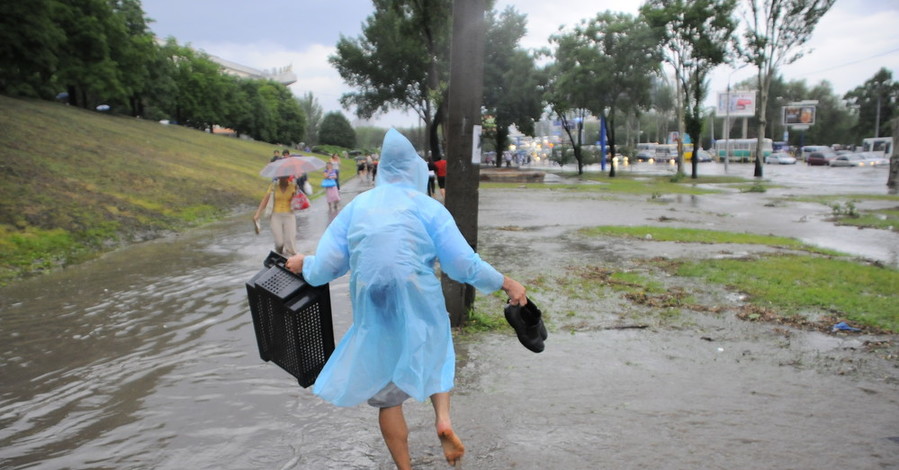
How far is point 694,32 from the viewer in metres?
35.5

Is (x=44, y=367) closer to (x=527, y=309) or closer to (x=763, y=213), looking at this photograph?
(x=527, y=309)

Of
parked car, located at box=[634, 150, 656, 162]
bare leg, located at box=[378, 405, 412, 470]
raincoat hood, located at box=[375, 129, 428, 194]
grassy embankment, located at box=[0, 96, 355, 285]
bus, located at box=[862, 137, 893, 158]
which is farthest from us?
parked car, located at box=[634, 150, 656, 162]

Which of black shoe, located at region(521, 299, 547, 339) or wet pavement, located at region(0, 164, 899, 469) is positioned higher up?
black shoe, located at region(521, 299, 547, 339)

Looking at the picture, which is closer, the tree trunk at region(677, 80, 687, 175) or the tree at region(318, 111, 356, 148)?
the tree trunk at region(677, 80, 687, 175)

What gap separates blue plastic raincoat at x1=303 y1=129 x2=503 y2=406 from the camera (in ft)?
9.25

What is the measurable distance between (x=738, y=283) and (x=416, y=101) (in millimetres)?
43672

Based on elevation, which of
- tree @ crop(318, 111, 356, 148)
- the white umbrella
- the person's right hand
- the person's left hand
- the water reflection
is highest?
tree @ crop(318, 111, 356, 148)

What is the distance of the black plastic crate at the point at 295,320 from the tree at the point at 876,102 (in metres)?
105

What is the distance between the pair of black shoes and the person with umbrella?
6.61 metres

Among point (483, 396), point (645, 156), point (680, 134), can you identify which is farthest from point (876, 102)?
point (483, 396)

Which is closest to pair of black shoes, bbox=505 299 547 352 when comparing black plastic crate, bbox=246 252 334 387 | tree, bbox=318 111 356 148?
black plastic crate, bbox=246 252 334 387

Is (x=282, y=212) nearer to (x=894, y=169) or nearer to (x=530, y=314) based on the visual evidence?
(x=530, y=314)

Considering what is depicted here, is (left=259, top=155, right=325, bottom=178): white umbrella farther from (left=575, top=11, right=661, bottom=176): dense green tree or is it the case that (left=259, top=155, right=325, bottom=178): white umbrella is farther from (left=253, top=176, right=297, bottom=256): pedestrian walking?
(left=575, top=11, right=661, bottom=176): dense green tree

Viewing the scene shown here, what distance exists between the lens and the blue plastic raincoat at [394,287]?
2820 millimetres
